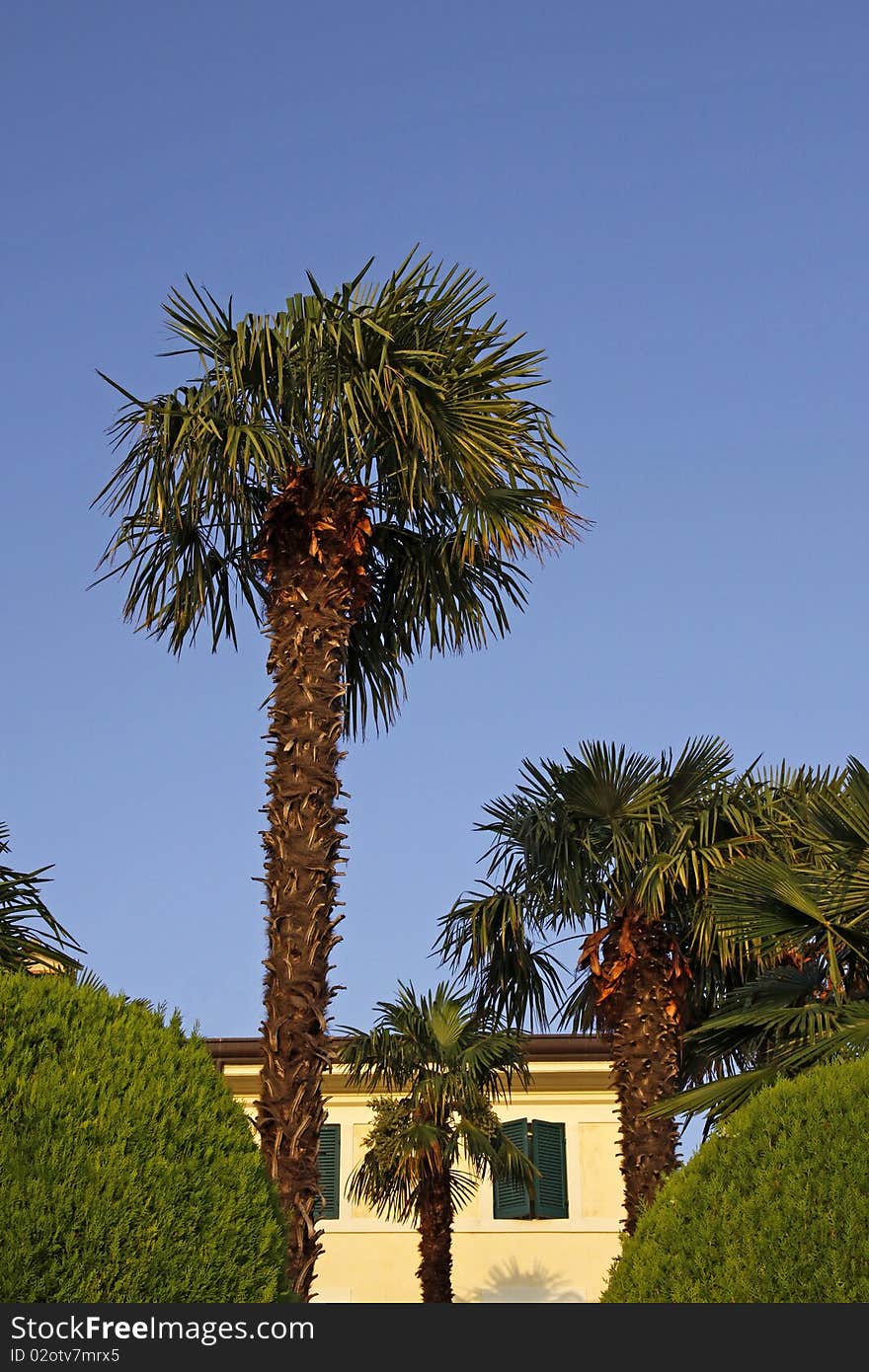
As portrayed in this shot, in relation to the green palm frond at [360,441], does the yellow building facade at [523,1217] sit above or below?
below

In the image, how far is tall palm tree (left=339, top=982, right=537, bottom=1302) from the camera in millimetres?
17641

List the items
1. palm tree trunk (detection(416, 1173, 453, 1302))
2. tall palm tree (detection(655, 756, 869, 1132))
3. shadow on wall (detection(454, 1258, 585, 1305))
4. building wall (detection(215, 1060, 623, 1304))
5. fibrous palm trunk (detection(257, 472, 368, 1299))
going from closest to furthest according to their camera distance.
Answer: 1. fibrous palm trunk (detection(257, 472, 368, 1299))
2. tall palm tree (detection(655, 756, 869, 1132))
3. palm tree trunk (detection(416, 1173, 453, 1302))
4. shadow on wall (detection(454, 1258, 585, 1305))
5. building wall (detection(215, 1060, 623, 1304))

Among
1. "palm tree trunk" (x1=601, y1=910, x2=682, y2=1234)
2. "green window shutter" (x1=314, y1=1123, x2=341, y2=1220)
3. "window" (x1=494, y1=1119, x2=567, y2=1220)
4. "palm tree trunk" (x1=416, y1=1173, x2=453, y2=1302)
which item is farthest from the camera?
"green window shutter" (x1=314, y1=1123, x2=341, y2=1220)

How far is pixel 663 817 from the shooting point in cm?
1511

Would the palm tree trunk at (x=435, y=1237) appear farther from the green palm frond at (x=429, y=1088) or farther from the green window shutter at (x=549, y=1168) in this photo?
the green window shutter at (x=549, y=1168)

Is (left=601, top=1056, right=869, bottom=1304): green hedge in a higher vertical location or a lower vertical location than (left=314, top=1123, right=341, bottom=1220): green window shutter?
lower

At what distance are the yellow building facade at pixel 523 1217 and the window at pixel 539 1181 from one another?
2cm

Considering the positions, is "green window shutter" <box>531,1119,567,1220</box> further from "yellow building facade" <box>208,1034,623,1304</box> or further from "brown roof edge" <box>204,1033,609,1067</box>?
"brown roof edge" <box>204,1033,609,1067</box>

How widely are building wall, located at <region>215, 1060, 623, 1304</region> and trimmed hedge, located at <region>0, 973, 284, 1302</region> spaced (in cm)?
1693

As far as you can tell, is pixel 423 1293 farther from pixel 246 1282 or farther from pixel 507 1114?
pixel 246 1282

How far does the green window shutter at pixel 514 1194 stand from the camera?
2314 cm

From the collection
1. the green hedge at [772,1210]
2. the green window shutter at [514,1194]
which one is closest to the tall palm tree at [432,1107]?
the green window shutter at [514,1194]

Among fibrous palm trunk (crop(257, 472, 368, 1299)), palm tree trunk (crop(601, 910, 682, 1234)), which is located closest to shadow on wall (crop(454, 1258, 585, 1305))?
palm tree trunk (crop(601, 910, 682, 1234))

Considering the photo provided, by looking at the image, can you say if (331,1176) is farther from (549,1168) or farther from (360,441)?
(360,441)
